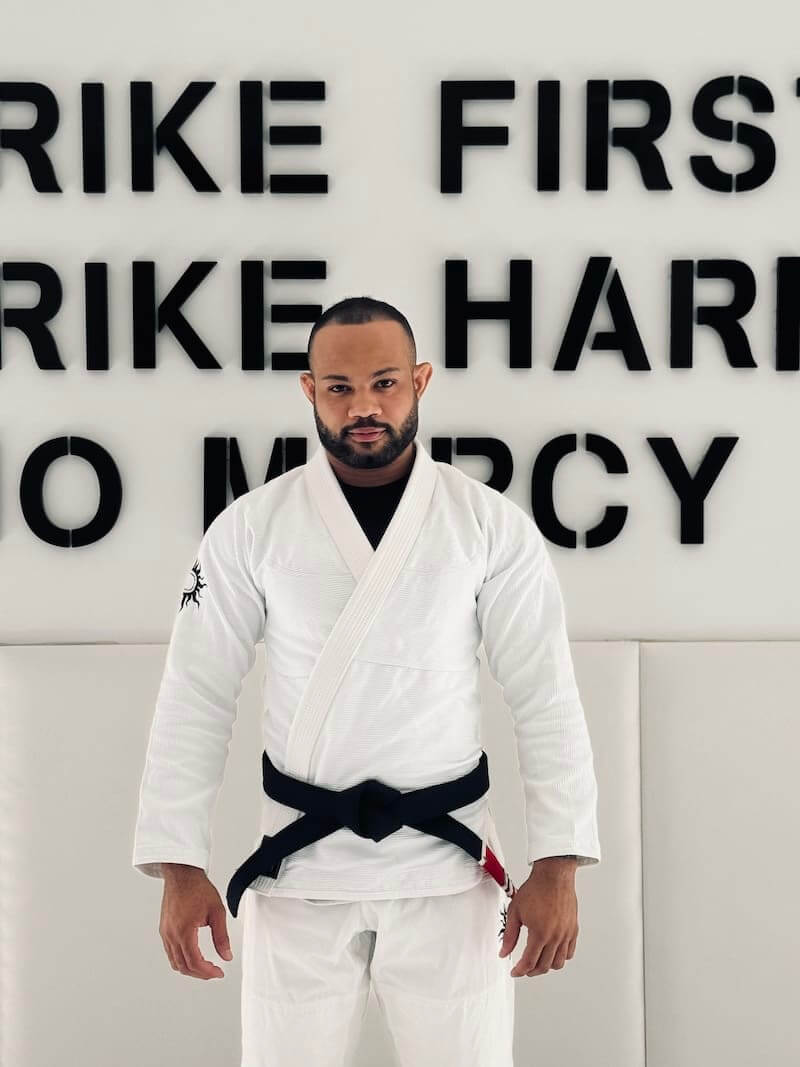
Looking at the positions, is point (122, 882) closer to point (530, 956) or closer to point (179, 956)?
Result: point (179, 956)

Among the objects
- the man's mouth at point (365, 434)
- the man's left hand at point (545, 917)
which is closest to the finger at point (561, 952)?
the man's left hand at point (545, 917)

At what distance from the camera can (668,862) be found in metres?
1.77

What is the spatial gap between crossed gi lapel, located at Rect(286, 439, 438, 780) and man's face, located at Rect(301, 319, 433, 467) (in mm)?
49

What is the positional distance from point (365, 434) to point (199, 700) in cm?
37

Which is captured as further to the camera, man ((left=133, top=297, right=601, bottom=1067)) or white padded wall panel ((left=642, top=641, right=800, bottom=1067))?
white padded wall panel ((left=642, top=641, right=800, bottom=1067))

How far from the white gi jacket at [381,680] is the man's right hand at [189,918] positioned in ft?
0.07

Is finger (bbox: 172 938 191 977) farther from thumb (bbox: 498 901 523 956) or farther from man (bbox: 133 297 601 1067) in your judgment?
thumb (bbox: 498 901 523 956)

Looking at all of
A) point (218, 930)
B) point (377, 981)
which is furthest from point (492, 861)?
point (218, 930)

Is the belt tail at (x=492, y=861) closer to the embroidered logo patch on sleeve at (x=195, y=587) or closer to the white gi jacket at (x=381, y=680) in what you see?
the white gi jacket at (x=381, y=680)

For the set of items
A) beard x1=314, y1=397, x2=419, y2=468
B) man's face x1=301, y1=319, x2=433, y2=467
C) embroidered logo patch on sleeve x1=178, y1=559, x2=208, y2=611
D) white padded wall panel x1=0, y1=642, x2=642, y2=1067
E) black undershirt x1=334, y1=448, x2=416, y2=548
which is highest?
man's face x1=301, y1=319, x2=433, y2=467

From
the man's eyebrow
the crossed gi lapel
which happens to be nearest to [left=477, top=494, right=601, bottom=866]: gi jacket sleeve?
the crossed gi lapel

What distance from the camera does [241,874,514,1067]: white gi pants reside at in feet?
3.91

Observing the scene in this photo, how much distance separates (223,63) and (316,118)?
0.18 metres

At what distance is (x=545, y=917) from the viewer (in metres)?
1.21
